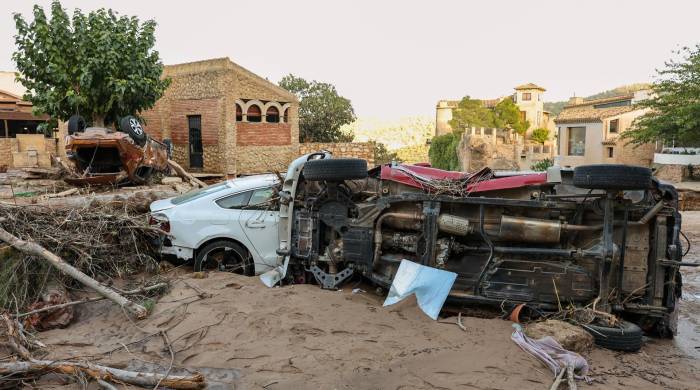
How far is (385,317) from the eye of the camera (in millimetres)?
5977

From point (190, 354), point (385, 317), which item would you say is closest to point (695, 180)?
point (385, 317)

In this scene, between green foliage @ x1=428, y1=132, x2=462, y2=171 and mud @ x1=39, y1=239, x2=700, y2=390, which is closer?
mud @ x1=39, y1=239, x2=700, y2=390

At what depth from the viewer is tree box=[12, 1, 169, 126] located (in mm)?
16578

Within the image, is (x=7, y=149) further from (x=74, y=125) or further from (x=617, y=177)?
(x=617, y=177)

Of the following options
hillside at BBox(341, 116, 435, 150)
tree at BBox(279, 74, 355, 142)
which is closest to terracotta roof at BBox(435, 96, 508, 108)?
hillside at BBox(341, 116, 435, 150)

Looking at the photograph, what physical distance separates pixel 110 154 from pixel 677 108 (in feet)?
88.5

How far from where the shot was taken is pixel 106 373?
15.0ft

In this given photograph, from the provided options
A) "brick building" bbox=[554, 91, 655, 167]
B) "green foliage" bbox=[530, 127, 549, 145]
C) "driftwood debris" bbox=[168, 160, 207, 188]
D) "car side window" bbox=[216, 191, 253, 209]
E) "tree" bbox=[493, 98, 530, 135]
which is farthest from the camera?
"green foliage" bbox=[530, 127, 549, 145]

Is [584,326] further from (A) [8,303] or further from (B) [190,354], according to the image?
(A) [8,303]

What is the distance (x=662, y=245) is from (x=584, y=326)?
119 cm

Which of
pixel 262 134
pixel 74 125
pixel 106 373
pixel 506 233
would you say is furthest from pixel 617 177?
pixel 262 134

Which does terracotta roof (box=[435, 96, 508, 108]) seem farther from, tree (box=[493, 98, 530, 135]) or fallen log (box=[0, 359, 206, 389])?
fallen log (box=[0, 359, 206, 389])

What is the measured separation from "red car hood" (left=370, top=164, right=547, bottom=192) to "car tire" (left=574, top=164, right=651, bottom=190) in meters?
0.67

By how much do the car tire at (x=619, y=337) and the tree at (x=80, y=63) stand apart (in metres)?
15.5
